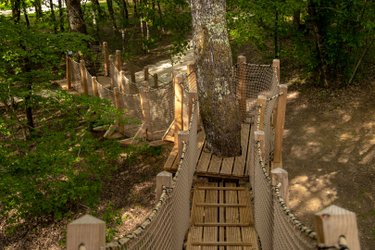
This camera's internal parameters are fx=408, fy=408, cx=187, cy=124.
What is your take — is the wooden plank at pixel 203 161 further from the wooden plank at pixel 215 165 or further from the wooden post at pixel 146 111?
the wooden post at pixel 146 111

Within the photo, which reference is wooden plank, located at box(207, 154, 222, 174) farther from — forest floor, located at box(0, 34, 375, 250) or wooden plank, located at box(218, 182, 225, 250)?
forest floor, located at box(0, 34, 375, 250)

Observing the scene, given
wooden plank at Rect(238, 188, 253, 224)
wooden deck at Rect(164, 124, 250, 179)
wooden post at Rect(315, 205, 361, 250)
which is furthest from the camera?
wooden deck at Rect(164, 124, 250, 179)

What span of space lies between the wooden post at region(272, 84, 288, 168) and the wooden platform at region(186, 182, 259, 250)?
0.97m

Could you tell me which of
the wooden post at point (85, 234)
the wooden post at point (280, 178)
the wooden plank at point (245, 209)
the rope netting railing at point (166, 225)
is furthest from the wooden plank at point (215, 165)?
the wooden post at point (85, 234)

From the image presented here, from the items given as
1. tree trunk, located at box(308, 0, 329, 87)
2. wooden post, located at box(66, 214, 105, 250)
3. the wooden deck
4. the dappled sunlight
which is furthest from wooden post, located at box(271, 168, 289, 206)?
tree trunk, located at box(308, 0, 329, 87)

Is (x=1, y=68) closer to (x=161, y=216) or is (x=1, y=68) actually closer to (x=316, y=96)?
(x=161, y=216)

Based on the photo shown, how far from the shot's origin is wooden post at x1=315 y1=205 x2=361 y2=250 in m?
1.92

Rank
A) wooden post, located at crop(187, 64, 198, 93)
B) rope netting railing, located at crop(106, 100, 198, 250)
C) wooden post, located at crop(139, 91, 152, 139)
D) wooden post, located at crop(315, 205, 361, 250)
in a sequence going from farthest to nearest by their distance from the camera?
1. wooden post, located at crop(187, 64, 198, 93)
2. wooden post, located at crop(139, 91, 152, 139)
3. rope netting railing, located at crop(106, 100, 198, 250)
4. wooden post, located at crop(315, 205, 361, 250)

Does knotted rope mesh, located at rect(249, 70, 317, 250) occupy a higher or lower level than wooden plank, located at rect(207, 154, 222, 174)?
higher

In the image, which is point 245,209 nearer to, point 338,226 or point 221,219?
point 221,219

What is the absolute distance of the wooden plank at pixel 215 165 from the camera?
680cm

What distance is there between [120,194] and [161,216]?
688 cm

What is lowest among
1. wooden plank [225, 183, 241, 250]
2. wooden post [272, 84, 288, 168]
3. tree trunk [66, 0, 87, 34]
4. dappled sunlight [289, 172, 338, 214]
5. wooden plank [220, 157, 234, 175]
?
dappled sunlight [289, 172, 338, 214]

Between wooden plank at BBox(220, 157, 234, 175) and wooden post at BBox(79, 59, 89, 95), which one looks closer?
wooden plank at BBox(220, 157, 234, 175)
